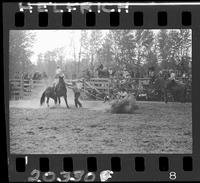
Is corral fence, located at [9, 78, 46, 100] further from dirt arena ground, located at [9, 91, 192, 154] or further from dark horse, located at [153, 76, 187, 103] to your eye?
dark horse, located at [153, 76, 187, 103]

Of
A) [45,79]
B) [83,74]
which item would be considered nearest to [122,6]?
[83,74]

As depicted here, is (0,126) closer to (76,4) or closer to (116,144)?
(116,144)

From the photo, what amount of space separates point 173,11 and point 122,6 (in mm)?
507

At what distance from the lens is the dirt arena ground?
4.25 m

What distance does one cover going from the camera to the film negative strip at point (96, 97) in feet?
14.0

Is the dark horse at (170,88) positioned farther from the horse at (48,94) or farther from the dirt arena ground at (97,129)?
the horse at (48,94)

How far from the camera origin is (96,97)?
4.29m

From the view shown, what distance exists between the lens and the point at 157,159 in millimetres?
4262

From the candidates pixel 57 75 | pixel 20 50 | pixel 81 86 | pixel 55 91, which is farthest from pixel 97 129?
pixel 20 50

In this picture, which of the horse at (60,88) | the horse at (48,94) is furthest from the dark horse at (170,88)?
the horse at (48,94)

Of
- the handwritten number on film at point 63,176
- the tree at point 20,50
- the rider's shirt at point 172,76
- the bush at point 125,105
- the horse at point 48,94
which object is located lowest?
the handwritten number on film at point 63,176

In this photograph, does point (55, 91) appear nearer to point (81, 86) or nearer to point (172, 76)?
point (81, 86)

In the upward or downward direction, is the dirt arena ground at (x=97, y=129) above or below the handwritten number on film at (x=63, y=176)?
above

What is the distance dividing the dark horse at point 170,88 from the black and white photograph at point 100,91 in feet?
0.03
